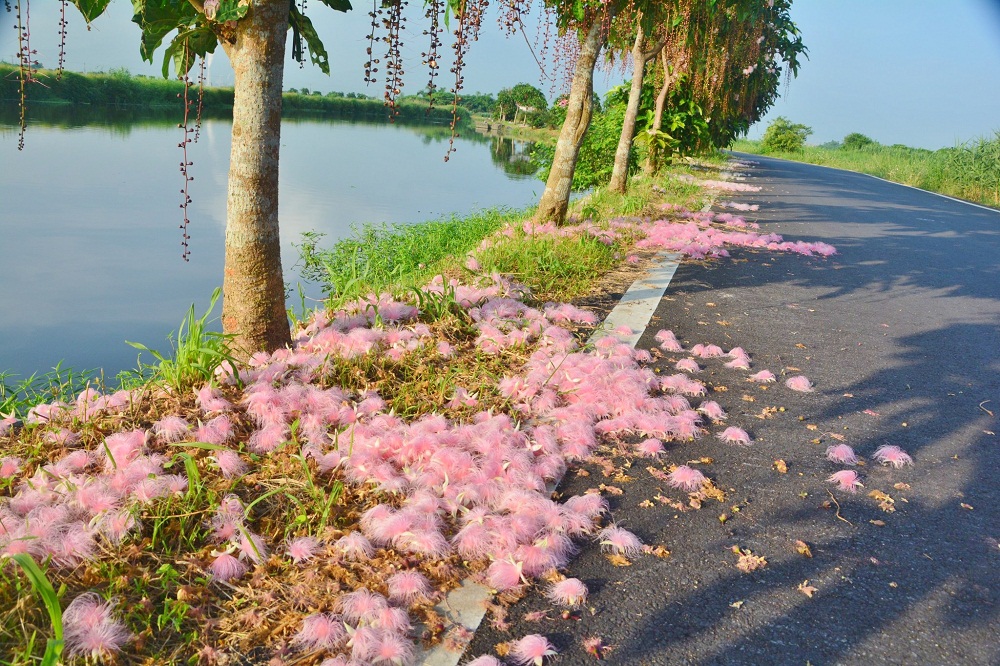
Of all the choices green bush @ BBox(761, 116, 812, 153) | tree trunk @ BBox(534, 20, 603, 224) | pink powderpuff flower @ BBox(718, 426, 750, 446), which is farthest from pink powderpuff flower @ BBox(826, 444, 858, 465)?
green bush @ BBox(761, 116, 812, 153)

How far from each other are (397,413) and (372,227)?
29.0 feet

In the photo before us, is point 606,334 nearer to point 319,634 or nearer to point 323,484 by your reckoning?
point 323,484

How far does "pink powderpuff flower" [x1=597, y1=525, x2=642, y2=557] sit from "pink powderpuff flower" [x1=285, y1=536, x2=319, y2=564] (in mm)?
1031

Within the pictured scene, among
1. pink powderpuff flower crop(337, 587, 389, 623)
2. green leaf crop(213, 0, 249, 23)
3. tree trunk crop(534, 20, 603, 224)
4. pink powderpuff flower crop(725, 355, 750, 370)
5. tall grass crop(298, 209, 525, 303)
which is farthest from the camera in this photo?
tall grass crop(298, 209, 525, 303)

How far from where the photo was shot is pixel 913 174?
2339cm

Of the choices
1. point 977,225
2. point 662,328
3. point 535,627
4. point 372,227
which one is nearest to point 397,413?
point 535,627

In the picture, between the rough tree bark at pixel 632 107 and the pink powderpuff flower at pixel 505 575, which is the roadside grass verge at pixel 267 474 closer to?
the pink powderpuff flower at pixel 505 575

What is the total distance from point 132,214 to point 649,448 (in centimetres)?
1125

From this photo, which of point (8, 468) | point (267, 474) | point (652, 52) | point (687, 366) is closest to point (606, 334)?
point (687, 366)

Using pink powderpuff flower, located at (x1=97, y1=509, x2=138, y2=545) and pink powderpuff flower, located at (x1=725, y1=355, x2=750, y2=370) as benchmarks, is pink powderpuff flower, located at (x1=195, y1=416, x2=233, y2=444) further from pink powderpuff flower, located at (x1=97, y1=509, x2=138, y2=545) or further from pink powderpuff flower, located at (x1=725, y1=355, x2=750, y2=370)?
pink powderpuff flower, located at (x1=725, y1=355, x2=750, y2=370)

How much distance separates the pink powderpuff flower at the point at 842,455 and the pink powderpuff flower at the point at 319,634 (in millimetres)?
2475

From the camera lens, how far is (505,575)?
2.29 m

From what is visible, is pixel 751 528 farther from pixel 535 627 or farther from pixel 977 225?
pixel 977 225

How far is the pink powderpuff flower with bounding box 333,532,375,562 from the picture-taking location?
232 cm
